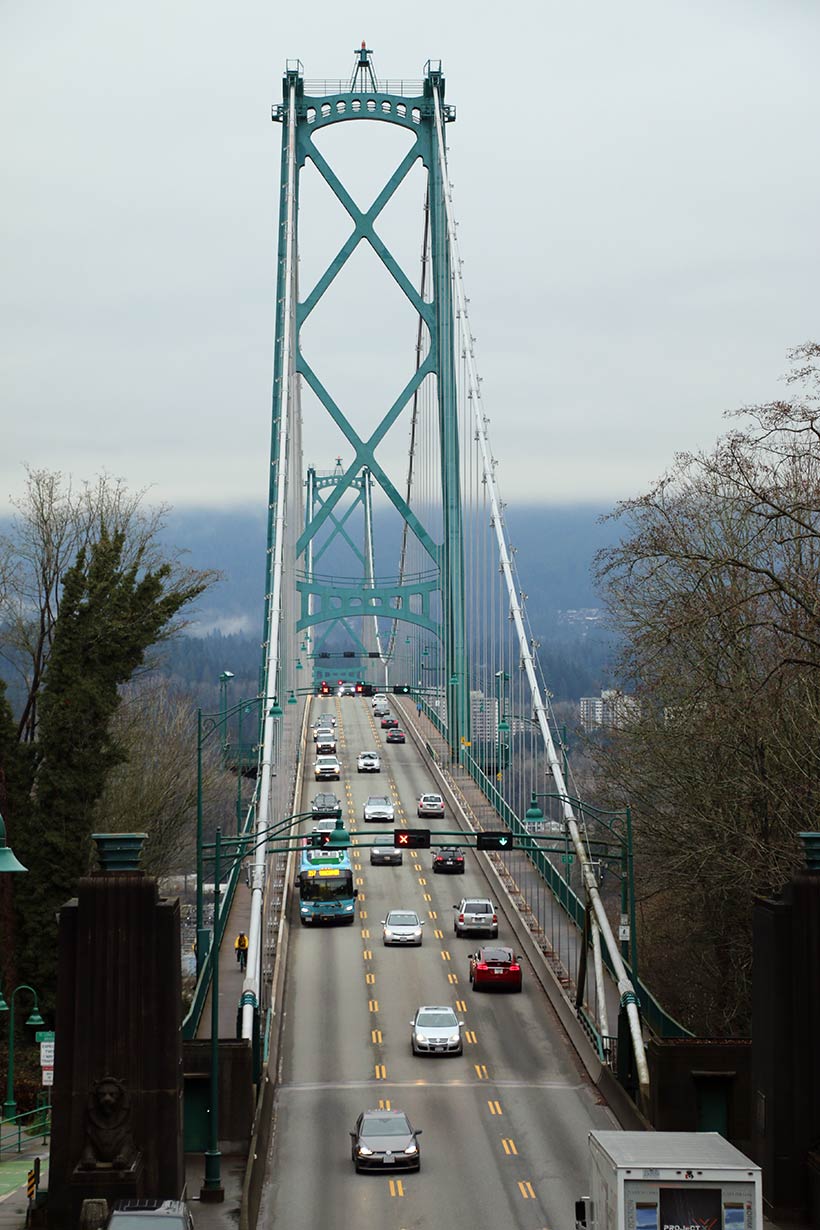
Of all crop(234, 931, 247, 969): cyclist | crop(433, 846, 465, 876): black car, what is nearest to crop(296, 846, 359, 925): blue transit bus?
crop(234, 931, 247, 969): cyclist

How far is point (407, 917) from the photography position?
54.5 meters

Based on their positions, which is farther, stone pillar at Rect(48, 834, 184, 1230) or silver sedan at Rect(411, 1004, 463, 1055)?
silver sedan at Rect(411, 1004, 463, 1055)

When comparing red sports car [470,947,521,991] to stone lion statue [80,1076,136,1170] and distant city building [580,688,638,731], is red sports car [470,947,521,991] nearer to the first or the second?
distant city building [580,688,638,731]

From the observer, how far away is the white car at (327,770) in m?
81.9

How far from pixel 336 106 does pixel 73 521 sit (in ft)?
108

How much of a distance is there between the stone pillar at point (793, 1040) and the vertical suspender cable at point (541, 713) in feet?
28.9

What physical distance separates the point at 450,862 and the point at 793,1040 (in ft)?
125

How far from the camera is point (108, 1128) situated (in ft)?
85.3

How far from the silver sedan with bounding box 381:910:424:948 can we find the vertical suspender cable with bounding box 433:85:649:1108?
606 centimetres

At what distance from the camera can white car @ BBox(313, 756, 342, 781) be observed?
81.9 m

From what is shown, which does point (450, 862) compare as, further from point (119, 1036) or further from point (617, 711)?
point (119, 1036)

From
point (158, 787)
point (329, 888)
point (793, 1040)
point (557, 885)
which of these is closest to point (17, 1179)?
point (793, 1040)

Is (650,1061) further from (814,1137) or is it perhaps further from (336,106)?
(336,106)

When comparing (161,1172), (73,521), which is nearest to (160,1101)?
(161,1172)
